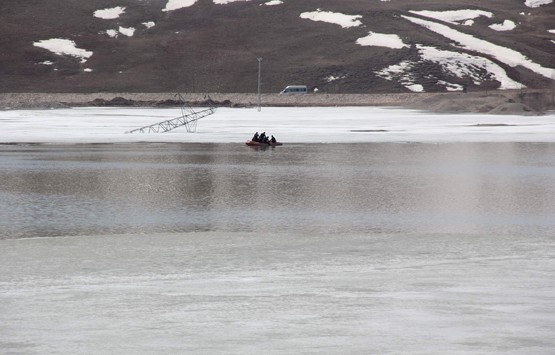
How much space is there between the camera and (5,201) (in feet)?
92.9

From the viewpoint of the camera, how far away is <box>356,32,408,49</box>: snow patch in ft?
561

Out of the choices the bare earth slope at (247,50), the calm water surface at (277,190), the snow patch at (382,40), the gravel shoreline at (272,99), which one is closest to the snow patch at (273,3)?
the bare earth slope at (247,50)

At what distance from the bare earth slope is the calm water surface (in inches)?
4256

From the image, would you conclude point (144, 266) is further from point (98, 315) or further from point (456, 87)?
point (456, 87)

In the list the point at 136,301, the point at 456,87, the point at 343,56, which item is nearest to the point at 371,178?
the point at 136,301

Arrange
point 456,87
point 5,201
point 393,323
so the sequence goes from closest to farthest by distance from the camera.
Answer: point 393,323
point 5,201
point 456,87

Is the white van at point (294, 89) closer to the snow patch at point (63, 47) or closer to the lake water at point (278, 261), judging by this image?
the snow patch at point (63, 47)

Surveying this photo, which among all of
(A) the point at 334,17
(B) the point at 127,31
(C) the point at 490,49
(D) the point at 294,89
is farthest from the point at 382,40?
(B) the point at 127,31

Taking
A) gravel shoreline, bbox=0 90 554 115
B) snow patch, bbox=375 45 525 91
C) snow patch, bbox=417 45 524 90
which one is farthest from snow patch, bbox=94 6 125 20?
snow patch, bbox=417 45 524 90

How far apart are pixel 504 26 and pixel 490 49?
23583 millimetres

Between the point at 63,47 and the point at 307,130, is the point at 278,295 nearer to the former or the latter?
the point at 307,130

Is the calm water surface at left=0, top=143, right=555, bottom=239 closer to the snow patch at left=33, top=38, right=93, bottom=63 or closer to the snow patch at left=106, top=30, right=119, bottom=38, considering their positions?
the snow patch at left=33, top=38, right=93, bottom=63

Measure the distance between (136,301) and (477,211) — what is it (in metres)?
13.7

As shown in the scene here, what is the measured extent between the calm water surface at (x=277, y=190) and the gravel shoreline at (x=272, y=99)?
61843 millimetres
